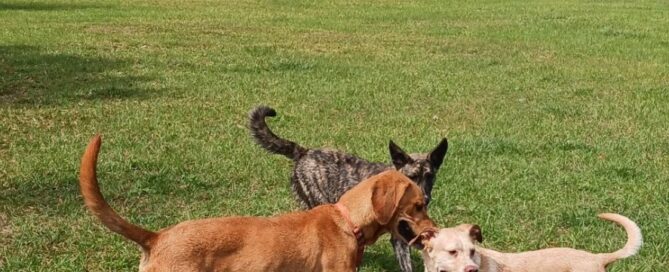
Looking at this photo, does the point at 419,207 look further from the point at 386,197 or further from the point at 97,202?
the point at 97,202

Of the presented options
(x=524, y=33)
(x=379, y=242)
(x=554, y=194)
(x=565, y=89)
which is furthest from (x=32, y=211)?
(x=524, y=33)

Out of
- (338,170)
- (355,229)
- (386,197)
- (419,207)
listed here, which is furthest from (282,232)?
(338,170)

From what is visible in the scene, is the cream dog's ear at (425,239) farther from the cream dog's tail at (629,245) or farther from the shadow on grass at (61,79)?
the shadow on grass at (61,79)

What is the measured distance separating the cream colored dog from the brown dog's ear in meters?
0.31

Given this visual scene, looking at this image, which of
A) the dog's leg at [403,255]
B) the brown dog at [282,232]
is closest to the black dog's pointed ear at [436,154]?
the dog's leg at [403,255]

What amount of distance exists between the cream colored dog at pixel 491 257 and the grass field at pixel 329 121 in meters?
0.73

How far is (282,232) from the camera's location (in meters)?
5.00

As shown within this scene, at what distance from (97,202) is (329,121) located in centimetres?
673

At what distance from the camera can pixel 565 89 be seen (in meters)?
14.3

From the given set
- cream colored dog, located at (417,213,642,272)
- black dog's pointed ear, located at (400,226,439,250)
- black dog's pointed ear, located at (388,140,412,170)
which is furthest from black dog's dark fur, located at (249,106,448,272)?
black dog's pointed ear, located at (400,226,439,250)

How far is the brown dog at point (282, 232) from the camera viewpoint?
15.2ft

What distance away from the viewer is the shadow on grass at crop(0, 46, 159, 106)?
12672mm

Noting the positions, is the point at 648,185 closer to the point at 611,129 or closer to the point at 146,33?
the point at 611,129

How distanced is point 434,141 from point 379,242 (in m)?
3.40
